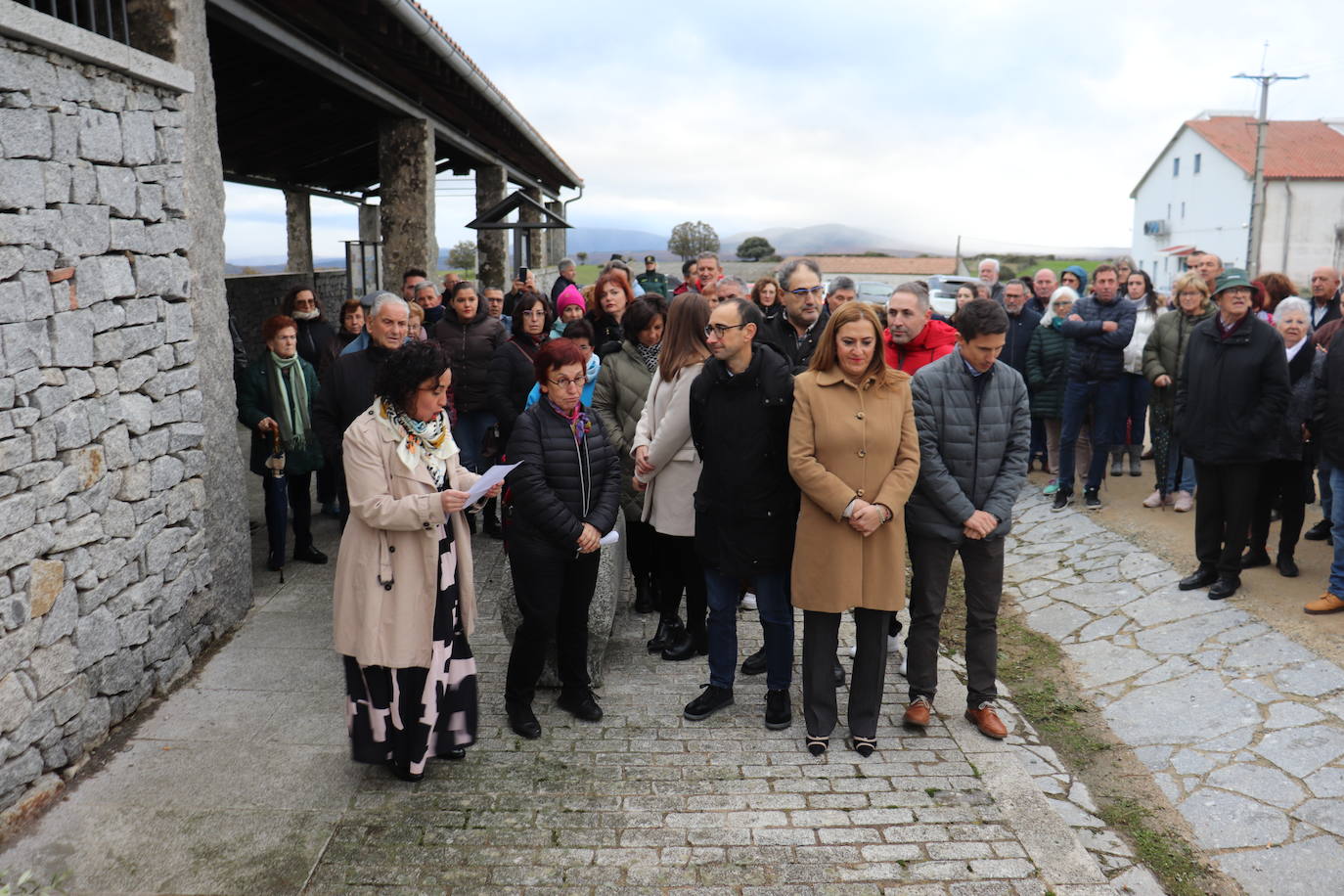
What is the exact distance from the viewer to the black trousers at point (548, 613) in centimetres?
445

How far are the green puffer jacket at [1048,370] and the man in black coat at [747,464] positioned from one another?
5337 millimetres

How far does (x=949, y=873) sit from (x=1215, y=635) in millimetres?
3108

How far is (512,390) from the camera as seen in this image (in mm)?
6707

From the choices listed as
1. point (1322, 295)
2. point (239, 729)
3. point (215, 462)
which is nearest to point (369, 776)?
point (239, 729)

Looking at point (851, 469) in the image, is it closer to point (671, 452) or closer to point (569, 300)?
point (671, 452)

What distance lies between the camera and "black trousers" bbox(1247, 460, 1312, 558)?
6418 millimetres

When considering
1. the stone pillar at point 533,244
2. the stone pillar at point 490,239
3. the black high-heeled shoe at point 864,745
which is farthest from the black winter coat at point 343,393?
the stone pillar at point 533,244

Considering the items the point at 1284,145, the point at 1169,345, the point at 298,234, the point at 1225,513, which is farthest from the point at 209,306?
the point at 1284,145

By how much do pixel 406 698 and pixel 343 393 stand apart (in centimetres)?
228

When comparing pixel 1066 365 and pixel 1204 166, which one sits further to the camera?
pixel 1204 166

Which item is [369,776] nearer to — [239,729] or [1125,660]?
[239,729]

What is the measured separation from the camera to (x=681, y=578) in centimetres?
556

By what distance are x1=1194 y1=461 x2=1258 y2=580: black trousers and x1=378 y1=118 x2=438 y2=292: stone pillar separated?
763 centimetres

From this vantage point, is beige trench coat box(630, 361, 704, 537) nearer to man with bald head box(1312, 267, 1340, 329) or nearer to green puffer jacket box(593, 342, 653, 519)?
green puffer jacket box(593, 342, 653, 519)
